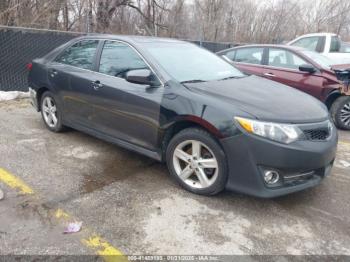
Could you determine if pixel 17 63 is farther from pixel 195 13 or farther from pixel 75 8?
pixel 195 13

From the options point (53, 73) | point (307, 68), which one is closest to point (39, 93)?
point (53, 73)

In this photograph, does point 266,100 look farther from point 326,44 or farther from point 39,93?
point 326,44

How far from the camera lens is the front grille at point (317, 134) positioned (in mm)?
3141

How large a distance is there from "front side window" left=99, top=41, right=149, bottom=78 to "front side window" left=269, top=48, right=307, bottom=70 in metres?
3.78

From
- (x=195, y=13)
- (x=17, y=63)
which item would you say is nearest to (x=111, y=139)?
(x=17, y=63)

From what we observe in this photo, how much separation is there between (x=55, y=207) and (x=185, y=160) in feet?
4.31

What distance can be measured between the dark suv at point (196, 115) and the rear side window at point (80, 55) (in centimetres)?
2

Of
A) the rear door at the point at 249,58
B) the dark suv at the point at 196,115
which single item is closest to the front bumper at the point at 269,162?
the dark suv at the point at 196,115

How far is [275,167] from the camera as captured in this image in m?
3.02

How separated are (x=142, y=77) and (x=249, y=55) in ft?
14.4

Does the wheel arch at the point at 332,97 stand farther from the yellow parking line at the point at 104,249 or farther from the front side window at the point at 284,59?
the yellow parking line at the point at 104,249

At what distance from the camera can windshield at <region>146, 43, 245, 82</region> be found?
381cm

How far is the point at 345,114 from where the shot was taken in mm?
6262

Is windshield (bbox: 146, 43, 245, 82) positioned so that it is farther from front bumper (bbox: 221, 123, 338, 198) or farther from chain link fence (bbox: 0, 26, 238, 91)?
chain link fence (bbox: 0, 26, 238, 91)
